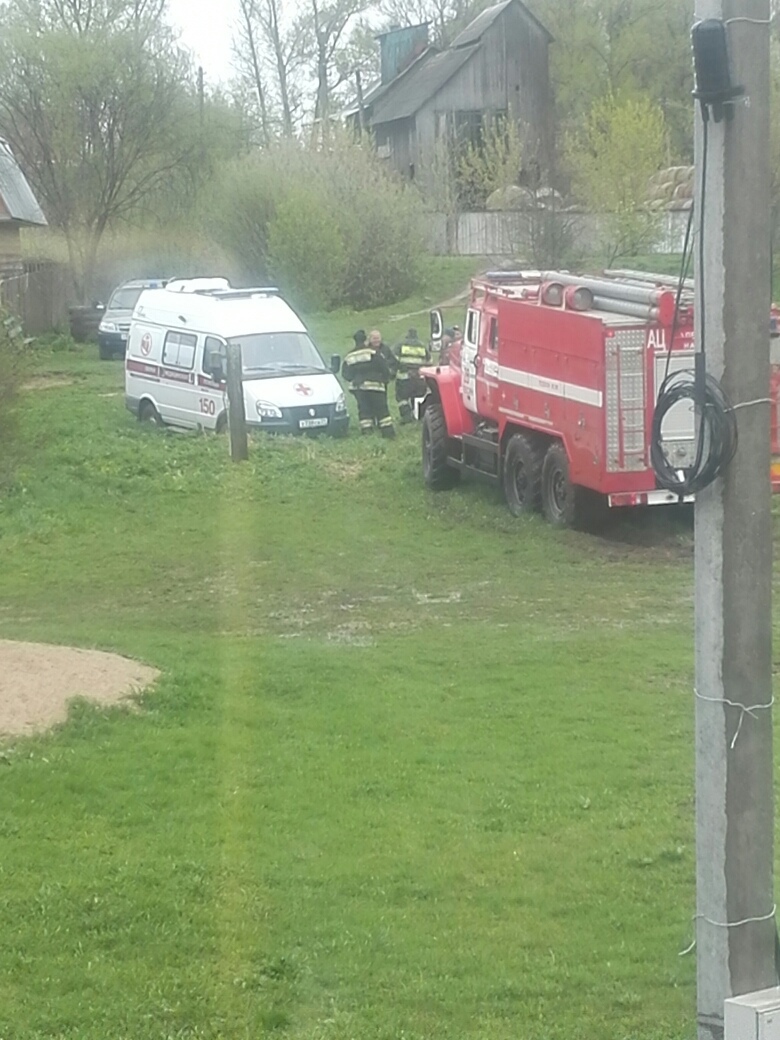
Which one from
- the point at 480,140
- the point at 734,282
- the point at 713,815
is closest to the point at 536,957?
the point at 713,815

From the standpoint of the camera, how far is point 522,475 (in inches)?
674

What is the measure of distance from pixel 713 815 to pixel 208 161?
Result: 39413 mm

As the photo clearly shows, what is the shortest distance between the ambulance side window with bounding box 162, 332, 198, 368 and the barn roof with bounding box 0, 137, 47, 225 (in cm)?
1310

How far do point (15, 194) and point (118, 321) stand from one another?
11.9ft

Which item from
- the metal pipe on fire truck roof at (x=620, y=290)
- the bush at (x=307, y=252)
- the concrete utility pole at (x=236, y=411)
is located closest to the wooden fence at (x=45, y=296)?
the bush at (x=307, y=252)

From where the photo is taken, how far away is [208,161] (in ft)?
138

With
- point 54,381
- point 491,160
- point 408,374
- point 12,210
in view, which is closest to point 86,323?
point 12,210

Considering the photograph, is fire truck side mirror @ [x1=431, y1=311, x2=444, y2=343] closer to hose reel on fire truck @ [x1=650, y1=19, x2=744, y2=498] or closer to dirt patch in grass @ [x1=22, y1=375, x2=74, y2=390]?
dirt patch in grass @ [x1=22, y1=375, x2=74, y2=390]

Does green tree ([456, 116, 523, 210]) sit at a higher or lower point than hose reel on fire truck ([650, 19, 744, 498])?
higher

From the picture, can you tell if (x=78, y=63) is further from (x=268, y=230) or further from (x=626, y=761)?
(x=626, y=761)

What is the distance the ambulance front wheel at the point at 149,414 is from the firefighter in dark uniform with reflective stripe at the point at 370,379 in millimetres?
3279

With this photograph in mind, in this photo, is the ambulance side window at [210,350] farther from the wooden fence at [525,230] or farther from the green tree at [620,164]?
the wooden fence at [525,230]

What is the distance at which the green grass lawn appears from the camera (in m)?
5.22

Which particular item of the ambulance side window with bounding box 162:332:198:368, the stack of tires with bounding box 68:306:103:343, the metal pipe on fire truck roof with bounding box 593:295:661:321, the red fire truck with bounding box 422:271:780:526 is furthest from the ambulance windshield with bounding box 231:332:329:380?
the stack of tires with bounding box 68:306:103:343
